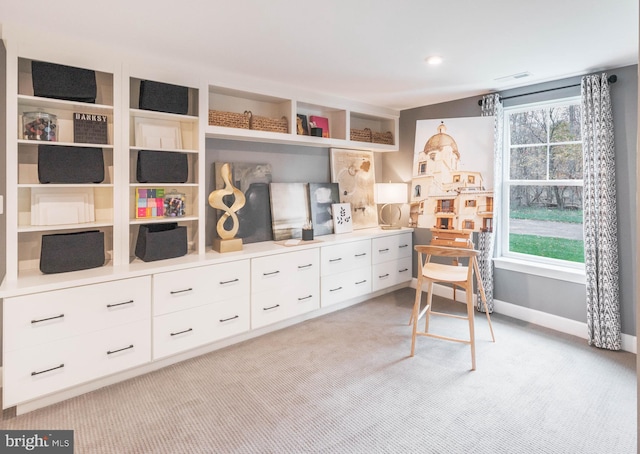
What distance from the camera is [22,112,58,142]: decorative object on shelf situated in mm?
2373

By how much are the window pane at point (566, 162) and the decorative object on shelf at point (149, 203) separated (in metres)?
3.59

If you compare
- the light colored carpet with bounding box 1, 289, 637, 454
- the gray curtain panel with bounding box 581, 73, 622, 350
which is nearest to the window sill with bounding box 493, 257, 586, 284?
the gray curtain panel with bounding box 581, 73, 622, 350

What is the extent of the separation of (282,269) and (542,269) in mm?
2497

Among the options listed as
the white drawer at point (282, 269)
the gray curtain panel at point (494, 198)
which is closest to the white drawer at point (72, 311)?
the white drawer at point (282, 269)

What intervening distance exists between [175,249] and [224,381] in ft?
3.52

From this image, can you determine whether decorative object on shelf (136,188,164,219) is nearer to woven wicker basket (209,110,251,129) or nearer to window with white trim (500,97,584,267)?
woven wicker basket (209,110,251,129)

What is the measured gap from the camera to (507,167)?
152 inches

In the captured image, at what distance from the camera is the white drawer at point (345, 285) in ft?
12.3

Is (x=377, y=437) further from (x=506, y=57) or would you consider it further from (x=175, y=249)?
(x=506, y=57)

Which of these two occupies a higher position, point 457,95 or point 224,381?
point 457,95

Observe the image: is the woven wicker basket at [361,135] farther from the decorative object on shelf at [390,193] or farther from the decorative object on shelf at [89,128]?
the decorative object on shelf at [89,128]

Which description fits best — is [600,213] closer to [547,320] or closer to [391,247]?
[547,320]

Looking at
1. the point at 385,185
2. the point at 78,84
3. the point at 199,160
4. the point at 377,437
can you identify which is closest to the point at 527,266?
the point at 385,185

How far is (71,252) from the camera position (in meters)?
2.46
